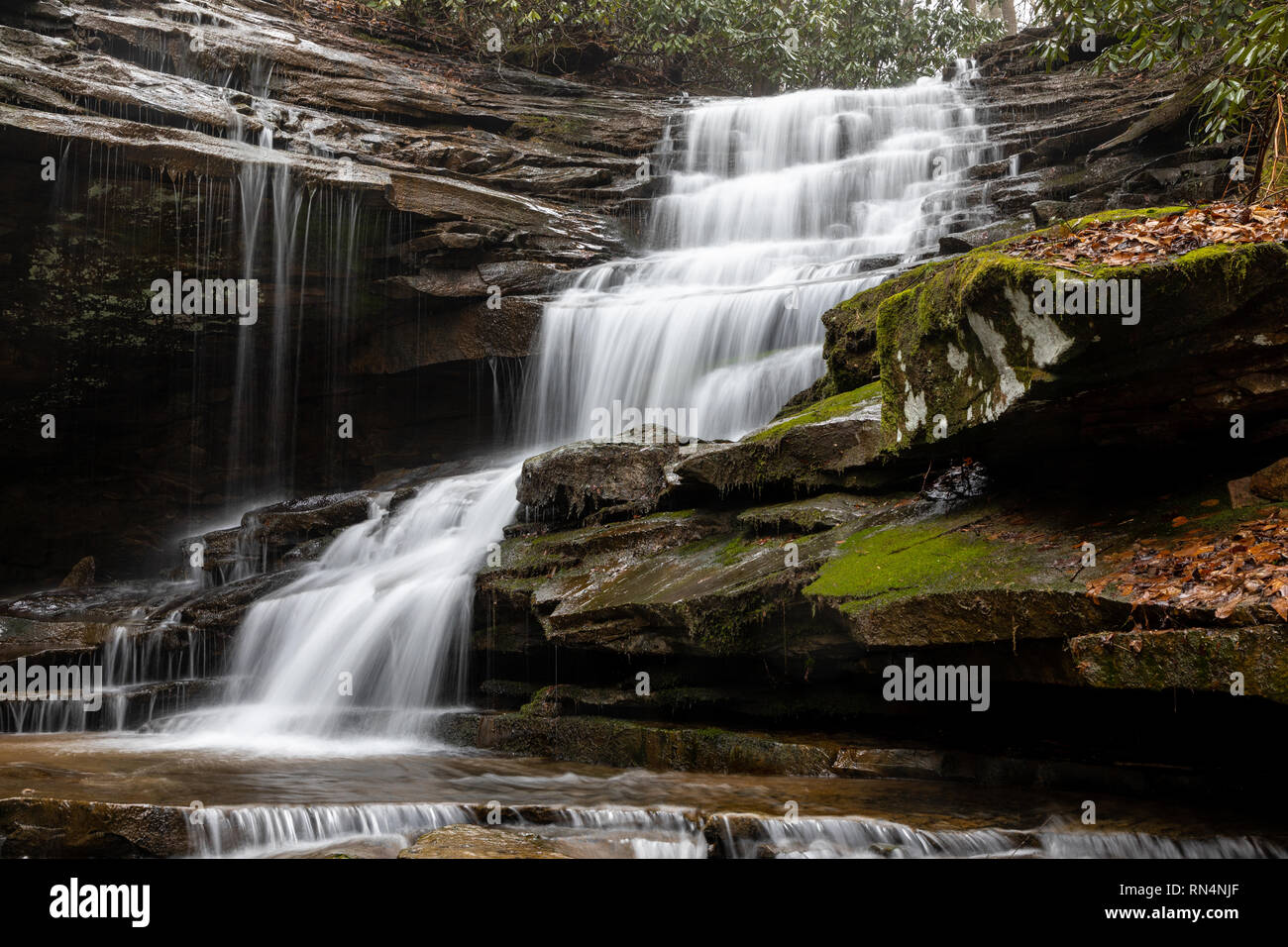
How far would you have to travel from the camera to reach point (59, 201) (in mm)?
11984

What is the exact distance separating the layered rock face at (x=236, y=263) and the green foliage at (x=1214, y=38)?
296 inches

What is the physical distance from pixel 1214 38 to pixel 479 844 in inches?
462

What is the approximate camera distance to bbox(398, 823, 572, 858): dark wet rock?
448 centimetres

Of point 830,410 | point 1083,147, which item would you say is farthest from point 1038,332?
point 1083,147

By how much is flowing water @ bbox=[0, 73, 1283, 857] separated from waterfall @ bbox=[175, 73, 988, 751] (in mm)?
35

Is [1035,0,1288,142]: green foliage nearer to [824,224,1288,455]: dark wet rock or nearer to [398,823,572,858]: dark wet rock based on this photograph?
[824,224,1288,455]: dark wet rock

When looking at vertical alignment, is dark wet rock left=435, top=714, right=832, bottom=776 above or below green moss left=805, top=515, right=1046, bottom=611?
below

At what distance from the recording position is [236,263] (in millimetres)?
13383

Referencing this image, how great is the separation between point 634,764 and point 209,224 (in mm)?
9993

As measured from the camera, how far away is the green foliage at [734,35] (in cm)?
2041
